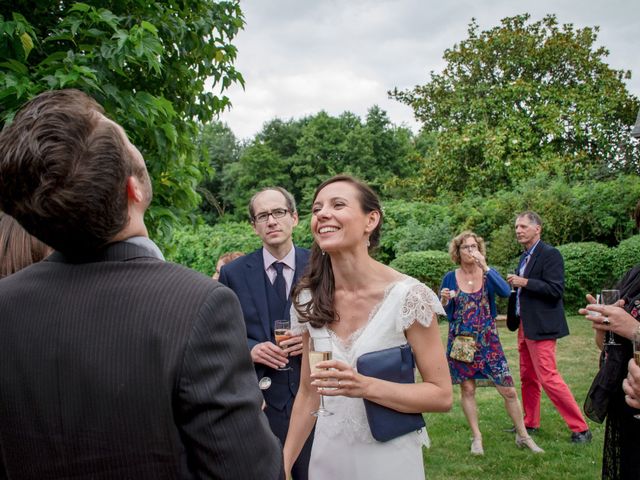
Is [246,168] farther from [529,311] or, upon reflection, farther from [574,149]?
[529,311]

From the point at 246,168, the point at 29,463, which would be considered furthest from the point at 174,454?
the point at 246,168

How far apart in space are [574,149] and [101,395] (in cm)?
2745

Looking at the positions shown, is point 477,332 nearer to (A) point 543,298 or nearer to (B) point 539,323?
(B) point 539,323

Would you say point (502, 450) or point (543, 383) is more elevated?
point (543, 383)

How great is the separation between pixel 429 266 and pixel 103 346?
47.0 feet

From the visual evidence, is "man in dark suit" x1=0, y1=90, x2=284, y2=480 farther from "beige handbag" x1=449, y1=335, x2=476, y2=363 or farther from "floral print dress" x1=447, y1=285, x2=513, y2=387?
"floral print dress" x1=447, y1=285, x2=513, y2=387

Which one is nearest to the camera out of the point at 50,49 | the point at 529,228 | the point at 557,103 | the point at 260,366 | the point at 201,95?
the point at 260,366

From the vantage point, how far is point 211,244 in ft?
70.5

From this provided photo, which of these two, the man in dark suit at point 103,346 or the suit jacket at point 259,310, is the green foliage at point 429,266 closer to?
the suit jacket at point 259,310

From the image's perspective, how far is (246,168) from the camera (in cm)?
4466

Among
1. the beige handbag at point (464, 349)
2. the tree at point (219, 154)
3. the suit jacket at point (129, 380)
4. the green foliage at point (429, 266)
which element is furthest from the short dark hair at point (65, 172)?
the tree at point (219, 154)

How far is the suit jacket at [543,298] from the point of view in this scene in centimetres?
646

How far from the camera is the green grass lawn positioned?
5.66 meters

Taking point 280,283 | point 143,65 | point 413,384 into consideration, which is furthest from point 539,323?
point 143,65
